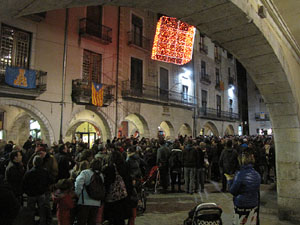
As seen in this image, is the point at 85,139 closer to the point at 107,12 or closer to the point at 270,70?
the point at 107,12

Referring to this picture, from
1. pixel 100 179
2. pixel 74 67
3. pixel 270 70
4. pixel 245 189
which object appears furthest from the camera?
pixel 74 67

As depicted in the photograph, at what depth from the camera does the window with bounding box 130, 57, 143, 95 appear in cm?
1656

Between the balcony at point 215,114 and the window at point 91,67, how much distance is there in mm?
11229

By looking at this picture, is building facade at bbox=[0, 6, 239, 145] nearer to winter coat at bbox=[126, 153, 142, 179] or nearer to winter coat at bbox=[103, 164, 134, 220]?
winter coat at bbox=[126, 153, 142, 179]

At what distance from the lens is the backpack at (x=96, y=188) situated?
401 centimetres

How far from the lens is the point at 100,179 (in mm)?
4148

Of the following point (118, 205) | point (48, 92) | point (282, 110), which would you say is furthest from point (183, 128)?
point (118, 205)

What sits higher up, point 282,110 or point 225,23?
point 225,23

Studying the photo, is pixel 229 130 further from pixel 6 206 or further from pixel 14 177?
pixel 6 206

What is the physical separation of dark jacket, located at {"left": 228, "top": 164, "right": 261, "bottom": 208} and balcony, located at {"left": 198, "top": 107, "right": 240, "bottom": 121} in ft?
63.4

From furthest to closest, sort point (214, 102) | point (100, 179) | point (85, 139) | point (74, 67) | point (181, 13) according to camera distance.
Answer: point (214, 102) < point (85, 139) < point (74, 67) < point (100, 179) < point (181, 13)

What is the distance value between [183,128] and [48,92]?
13064 mm

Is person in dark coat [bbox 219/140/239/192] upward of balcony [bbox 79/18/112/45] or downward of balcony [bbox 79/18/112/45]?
downward

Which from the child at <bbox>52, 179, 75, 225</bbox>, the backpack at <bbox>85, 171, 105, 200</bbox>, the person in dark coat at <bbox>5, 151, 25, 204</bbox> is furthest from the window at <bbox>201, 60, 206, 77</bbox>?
the child at <bbox>52, 179, 75, 225</bbox>
